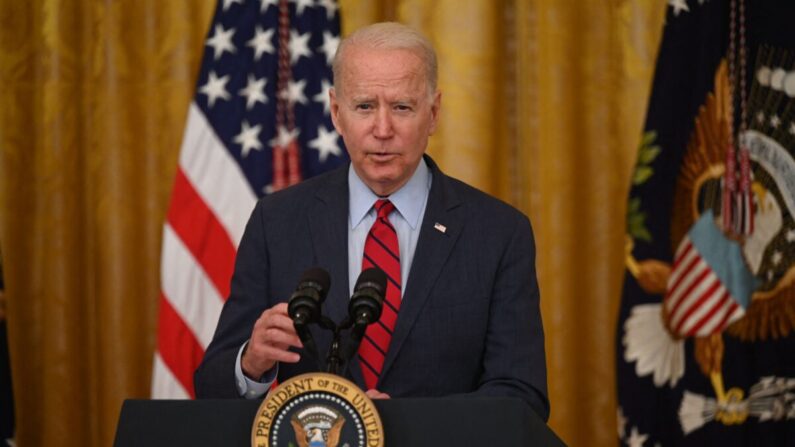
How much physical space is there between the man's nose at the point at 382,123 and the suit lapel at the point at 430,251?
23 cm

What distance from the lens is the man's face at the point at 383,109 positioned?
2.57 metres

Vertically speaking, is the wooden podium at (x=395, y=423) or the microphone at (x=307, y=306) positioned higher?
the microphone at (x=307, y=306)

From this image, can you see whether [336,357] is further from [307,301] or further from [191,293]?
[191,293]

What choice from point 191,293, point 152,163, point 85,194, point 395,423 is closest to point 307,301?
point 395,423

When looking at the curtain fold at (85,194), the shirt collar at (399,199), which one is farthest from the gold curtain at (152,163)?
the shirt collar at (399,199)

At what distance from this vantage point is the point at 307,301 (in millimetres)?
2002

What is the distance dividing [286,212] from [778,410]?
8.18 feet

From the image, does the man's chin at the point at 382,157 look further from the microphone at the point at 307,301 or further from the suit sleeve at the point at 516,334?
the microphone at the point at 307,301

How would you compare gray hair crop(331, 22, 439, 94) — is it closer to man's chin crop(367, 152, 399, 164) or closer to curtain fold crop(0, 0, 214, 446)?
man's chin crop(367, 152, 399, 164)

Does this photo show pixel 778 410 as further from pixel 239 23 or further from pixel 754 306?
pixel 239 23

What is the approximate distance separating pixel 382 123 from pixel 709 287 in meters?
2.30

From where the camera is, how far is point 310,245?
8.69 ft

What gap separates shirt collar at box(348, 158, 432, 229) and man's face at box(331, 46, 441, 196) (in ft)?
0.21

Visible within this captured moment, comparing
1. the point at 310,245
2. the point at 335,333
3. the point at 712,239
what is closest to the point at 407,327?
Answer: the point at 310,245
